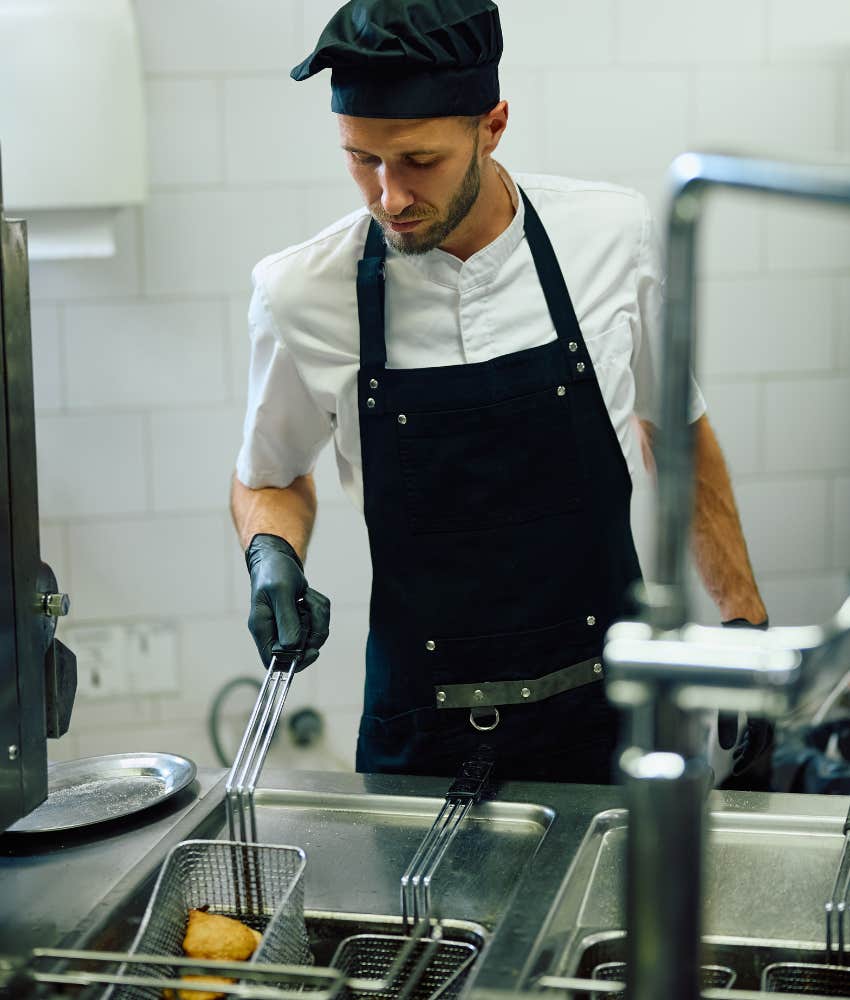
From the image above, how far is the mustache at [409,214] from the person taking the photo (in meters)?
1.73

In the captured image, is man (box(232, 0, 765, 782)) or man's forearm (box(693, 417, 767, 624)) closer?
man (box(232, 0, 765, 782))

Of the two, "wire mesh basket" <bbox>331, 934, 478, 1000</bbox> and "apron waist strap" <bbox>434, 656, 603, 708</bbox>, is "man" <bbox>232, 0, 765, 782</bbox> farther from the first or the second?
"wire mesh basket" <bbox>331, 934, 478, 1000</bbox>

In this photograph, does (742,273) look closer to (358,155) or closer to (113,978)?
(358,155)

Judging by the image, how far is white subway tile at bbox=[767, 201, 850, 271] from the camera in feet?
9.01

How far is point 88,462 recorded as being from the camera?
107 inches

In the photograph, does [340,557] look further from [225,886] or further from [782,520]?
[225,886]

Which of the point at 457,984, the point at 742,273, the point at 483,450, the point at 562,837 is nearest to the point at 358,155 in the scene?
the point at 483,450

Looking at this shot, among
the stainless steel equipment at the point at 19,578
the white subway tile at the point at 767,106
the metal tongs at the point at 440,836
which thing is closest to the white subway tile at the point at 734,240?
the white subway tile at the point at 767,106

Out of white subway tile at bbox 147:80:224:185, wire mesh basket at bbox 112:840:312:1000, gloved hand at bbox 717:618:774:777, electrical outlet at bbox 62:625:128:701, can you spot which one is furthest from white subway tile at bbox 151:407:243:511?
wire mesh basket at bbox 112:840:312:1000

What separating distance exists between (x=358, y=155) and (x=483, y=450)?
42cm

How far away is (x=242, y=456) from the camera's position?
1.98m

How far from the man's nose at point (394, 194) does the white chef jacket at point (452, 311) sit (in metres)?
0.11

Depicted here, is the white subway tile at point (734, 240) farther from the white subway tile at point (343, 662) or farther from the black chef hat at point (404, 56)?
the black chef hat at point (404, 56)

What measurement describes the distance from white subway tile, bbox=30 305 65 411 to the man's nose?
3.83 ft
